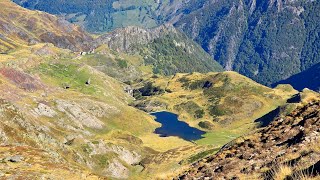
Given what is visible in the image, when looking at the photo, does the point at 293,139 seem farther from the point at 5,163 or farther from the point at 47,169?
the point at 5,163

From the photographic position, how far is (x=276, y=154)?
4069cm

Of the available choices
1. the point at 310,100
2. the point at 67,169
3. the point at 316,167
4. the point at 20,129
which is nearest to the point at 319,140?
the point at 316,167

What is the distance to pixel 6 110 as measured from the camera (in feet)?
523

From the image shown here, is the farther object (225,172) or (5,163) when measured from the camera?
(5,163)

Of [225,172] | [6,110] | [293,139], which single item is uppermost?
[6,110]

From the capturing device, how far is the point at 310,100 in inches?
2165

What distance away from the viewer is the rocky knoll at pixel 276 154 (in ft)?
108

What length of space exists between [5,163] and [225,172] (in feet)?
190

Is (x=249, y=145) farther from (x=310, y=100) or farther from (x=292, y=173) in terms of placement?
(x=292, y=173)

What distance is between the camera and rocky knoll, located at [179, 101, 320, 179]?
3288 centimetres

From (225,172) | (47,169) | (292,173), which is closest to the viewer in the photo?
(292,173)

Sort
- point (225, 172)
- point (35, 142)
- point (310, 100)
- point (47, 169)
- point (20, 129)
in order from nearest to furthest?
point (225, 172)
point (310, 100)
point (47, 169)
point (35, 142)
point (20, 129)

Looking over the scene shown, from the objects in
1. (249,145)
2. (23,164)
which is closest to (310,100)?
(249,145)

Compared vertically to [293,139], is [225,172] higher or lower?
lower
